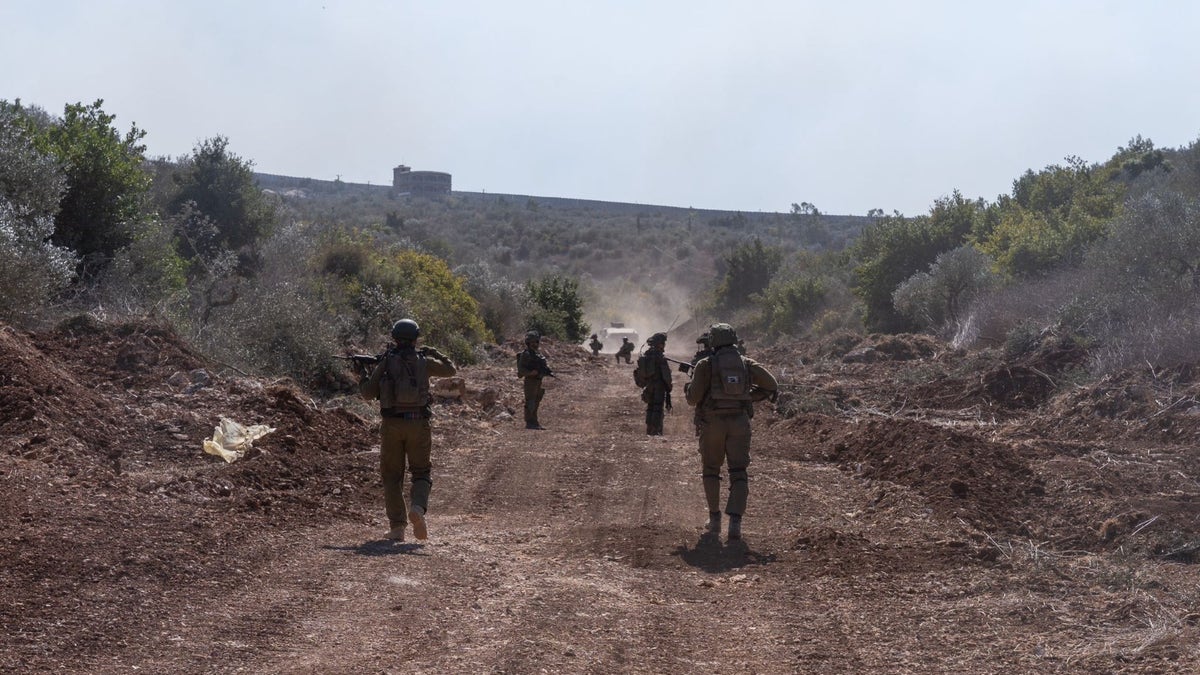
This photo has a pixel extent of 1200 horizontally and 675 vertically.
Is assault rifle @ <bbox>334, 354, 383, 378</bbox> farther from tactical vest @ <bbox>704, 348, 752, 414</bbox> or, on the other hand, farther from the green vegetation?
the green vegetation

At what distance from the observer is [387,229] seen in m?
65.2

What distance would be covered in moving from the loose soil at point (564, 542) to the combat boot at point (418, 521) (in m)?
0.10

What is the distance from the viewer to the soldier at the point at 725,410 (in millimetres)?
9766

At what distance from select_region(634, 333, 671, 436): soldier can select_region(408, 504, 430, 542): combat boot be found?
5.94m

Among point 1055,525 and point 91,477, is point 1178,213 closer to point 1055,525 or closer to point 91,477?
point 1055,525

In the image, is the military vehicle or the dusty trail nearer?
the dusty trail

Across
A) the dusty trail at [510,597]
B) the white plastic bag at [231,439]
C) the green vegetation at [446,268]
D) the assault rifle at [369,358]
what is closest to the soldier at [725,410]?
the dusty trail at [510,597]

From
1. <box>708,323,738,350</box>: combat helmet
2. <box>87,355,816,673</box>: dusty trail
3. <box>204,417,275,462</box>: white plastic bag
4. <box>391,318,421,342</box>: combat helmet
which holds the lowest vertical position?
<box>87,355,816,673</box>: dusty trail

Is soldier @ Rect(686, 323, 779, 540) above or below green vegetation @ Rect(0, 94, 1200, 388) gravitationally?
below

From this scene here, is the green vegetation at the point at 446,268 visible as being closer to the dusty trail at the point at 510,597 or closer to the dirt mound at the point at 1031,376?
the dirt mound at the point at 1031,376

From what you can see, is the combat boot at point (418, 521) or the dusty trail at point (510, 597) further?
the combat boot at point (418, 521)

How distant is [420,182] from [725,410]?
124836 mm

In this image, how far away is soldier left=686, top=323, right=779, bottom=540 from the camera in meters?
9.77

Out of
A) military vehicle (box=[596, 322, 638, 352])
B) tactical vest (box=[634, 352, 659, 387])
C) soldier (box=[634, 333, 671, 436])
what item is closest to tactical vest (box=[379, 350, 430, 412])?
soldier (box=[634, 333, 671, 436])
